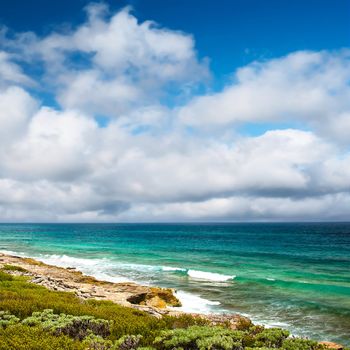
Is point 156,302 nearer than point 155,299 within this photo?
Yes

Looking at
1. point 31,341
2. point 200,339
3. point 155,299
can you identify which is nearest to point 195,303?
point 155,299

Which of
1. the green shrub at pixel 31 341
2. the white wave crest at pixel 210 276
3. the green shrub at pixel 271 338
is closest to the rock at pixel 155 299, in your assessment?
the white wave crest at pixel 210 276

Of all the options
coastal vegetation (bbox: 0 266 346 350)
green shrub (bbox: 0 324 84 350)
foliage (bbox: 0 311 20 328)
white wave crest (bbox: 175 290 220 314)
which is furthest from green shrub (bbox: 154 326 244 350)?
white wave crest (bbox: 175 290 220 314)

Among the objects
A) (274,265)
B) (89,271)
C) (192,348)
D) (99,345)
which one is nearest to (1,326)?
(99,345)

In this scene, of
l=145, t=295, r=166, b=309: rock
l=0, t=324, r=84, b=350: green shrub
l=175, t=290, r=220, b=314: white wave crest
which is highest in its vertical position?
l=0, t=324, r=84, b=350: green shrub

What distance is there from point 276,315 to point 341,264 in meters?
34.3

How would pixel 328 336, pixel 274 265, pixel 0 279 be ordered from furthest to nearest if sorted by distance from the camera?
pixel 274 265
pixel 0 279
pixel 328 336

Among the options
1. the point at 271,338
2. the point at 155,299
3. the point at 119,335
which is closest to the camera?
the point at 271,338

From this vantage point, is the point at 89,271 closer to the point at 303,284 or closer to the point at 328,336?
the point at 303,284

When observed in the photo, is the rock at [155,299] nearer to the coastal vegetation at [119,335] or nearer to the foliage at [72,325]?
the coastal vegetation at [119,335]

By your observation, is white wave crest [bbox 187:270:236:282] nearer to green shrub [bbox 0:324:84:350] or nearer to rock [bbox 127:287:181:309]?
rock [bbox 127:287:181:309]

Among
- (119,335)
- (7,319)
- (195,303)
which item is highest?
(7,319)

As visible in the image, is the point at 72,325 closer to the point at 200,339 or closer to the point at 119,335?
the point at 119,335

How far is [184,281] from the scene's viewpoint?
39250mm
